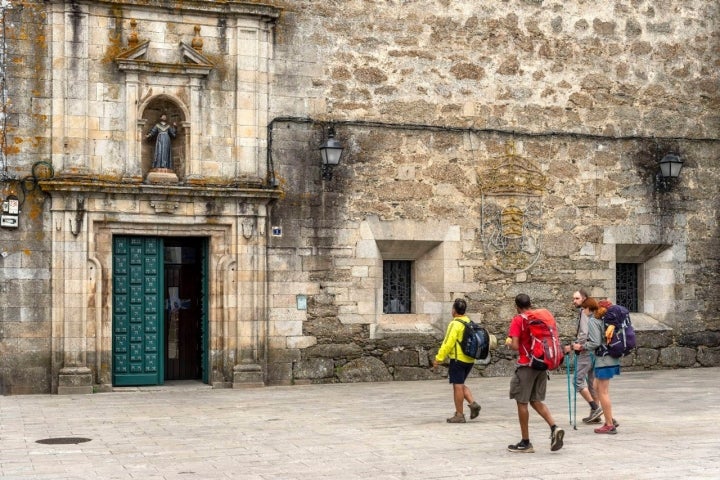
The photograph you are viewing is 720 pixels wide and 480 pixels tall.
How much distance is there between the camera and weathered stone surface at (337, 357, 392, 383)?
15.6 m

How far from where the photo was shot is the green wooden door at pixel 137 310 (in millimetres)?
14641

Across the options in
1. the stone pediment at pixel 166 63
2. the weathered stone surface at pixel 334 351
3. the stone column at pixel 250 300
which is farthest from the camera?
the weathered stone surface at pixel 334 351

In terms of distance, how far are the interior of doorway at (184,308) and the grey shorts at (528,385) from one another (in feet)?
22.3

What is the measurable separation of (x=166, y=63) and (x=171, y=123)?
0.80 m

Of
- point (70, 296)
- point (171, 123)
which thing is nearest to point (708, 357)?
point (171, 123)

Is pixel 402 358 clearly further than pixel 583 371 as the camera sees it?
Yes

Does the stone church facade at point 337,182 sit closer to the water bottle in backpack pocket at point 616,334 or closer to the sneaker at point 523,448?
the water bottle in backpack pocket at point 616,334

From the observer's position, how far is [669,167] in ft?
56.4

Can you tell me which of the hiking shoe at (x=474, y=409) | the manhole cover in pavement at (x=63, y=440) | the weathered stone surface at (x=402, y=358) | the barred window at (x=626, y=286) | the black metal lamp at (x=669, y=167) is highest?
the black metal lamp at (x=669, y=167)

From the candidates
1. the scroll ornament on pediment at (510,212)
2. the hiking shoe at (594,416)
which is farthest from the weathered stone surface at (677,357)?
the hiking shoe at (594,416)

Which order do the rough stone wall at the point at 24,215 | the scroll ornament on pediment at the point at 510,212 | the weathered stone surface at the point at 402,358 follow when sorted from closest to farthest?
the rough stone wall at the point at 24,215 → the weathered stone surface at the point at 402,358 → the scroll ornament on pediment at the point at 510,212

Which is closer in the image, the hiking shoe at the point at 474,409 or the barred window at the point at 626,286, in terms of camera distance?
the hiking shoe at the point at 474,409

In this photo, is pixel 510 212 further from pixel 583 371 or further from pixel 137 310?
pixel 137 310

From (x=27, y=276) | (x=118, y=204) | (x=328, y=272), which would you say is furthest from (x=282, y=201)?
(x=27, y=276)
